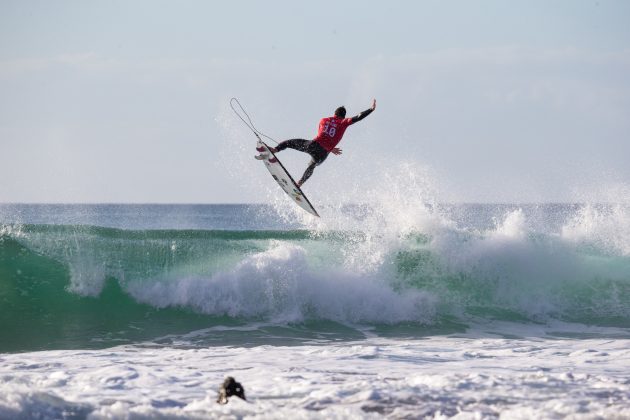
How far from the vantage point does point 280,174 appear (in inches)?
505

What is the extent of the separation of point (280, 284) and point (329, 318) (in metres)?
1.25

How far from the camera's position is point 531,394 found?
277 inches

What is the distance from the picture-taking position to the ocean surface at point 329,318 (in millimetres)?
6961

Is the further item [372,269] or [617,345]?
[372,269]

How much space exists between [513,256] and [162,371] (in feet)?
28.5

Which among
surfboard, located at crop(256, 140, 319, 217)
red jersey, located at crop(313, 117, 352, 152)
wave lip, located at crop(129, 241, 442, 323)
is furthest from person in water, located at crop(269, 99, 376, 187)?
wave lip, located at crop(129, 241, 442, 323)

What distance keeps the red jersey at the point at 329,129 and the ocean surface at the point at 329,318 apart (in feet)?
8.73

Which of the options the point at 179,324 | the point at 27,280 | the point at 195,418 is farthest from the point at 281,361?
the point at 27,280

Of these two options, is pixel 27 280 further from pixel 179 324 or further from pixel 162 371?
pixel 162 371

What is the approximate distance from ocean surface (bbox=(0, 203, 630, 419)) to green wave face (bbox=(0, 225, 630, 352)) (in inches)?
1.5

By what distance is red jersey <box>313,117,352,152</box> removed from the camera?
12234 mm

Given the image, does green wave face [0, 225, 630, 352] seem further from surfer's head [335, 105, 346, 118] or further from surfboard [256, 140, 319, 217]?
surfer's head [335, 105, 346, 118]

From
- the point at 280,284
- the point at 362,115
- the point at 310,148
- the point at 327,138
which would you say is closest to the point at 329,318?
the point at 280,284

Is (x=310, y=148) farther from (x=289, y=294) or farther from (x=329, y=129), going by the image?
(x=289, y=294)
